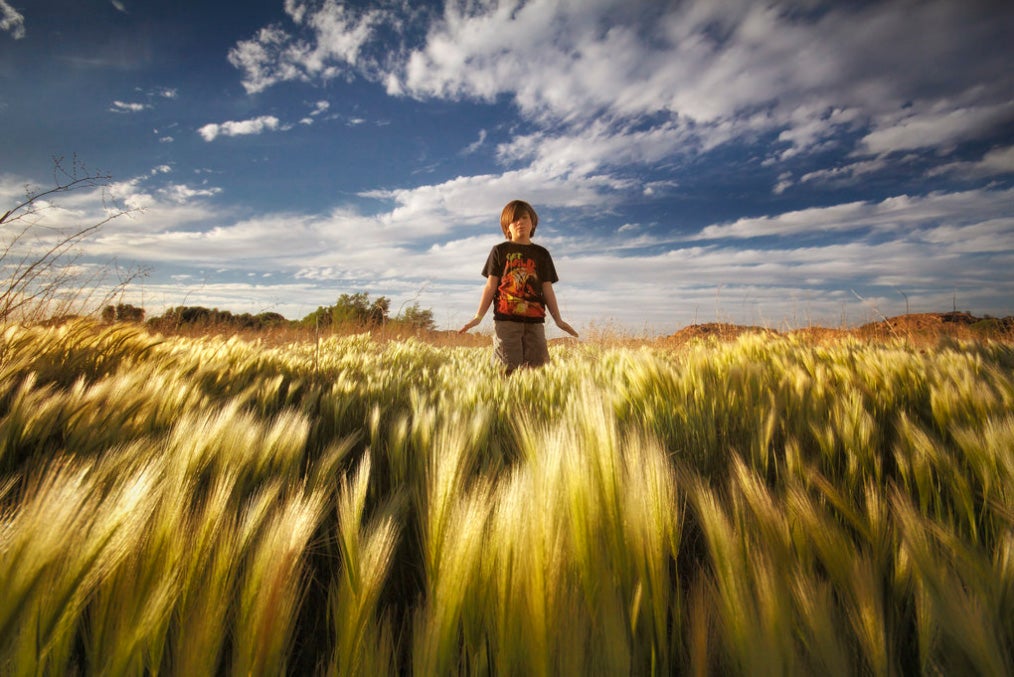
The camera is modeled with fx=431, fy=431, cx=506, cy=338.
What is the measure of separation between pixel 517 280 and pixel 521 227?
0.56 m

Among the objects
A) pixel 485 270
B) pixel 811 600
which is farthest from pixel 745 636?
pixel 485 270

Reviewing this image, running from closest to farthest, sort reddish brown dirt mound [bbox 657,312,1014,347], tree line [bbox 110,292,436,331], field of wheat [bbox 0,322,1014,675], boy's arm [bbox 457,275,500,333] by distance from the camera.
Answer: field of wheat [bbox 0,322,1014,675] < boy's arm [bbox 457,275,500,333] < reddish brown dirt mound [bbox 657,312,1014,347] < tree line [bbox 110,292,436,331]

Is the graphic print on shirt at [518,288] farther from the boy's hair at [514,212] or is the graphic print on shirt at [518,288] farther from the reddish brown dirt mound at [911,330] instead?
the reddish brown dirt mound at [911,330]

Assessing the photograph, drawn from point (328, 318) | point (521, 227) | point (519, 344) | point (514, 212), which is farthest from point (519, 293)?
point (328, 318)

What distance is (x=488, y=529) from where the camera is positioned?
687 mm

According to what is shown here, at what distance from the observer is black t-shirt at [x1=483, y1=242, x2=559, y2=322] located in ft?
14.7

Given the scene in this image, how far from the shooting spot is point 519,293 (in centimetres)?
448

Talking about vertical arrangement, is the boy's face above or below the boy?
above

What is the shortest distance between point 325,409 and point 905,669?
6.23 ft

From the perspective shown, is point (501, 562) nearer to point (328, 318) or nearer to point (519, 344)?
point (519, 344)

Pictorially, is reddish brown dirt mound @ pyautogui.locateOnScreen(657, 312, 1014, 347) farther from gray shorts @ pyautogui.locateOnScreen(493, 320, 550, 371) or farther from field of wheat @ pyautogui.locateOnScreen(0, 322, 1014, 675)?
field of wheat @ pyautogui.locateOnScreen(0, 322, 1014, 675)

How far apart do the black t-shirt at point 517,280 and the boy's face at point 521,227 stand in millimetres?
90

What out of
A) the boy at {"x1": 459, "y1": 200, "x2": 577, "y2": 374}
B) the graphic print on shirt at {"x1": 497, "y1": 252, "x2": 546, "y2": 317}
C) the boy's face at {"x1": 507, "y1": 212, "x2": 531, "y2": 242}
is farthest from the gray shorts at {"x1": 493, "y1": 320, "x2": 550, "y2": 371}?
the boy's face at {"x1": 507, "y1": 212, "x2": 531, "y2": 242}

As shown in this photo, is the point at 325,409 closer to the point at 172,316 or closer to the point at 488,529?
the point at 488,529
